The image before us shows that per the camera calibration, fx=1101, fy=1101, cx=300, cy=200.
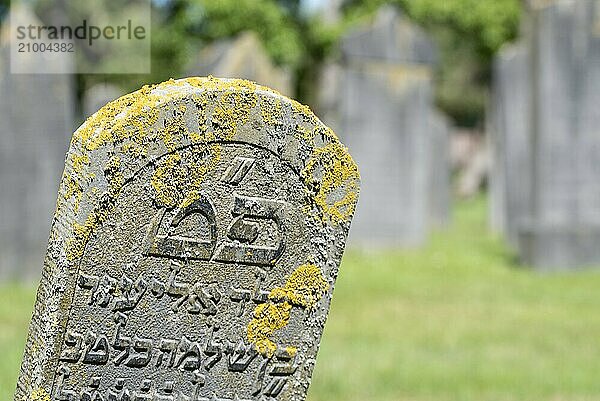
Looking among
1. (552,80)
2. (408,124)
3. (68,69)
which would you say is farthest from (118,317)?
(408,124)

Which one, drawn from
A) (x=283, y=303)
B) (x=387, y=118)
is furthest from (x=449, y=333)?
(x=387, y=118)

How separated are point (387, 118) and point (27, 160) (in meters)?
5.35

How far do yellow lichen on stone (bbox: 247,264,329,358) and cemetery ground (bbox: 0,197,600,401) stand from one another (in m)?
2.14

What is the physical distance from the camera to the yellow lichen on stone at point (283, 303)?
3490 millimetres

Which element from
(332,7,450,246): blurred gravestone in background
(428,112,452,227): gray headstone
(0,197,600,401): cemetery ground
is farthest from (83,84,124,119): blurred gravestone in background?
(428,112,452,227): gray headstone

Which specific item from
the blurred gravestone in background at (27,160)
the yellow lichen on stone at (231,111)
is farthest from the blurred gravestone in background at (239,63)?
the yellow lichen on stone at (231,111)

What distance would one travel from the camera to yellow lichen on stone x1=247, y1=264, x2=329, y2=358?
3490 mm

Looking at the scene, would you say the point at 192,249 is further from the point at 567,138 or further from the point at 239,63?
the point at 567,138

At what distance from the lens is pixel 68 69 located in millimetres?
10039

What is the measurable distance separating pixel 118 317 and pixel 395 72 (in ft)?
36.0

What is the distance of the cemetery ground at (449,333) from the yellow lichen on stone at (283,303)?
84.3 inches

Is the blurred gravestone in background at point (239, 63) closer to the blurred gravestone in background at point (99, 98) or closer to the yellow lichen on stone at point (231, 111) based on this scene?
the blurred gravestone in background at point (99, 98)

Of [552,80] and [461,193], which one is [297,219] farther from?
[461,193]

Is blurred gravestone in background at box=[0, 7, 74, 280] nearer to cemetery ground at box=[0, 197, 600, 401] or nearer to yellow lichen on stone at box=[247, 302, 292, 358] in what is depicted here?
cemetery ground at box=[0, 197, 600, 401]
